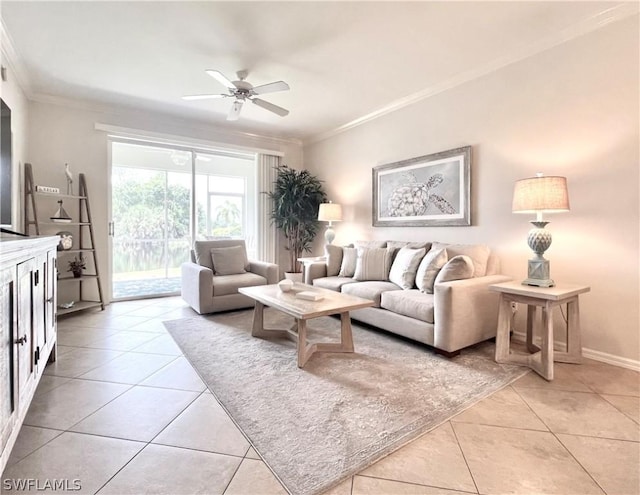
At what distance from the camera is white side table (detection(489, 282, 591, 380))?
2201 millimetres

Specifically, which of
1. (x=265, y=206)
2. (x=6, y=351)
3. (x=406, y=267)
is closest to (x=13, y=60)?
(x=6, y=351)

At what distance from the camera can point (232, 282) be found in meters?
3.92

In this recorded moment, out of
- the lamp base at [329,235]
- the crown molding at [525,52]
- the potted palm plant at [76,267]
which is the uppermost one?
the crown molding at [525,52]

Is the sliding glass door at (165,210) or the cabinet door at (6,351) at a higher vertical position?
the sliding glass door at (165,210)

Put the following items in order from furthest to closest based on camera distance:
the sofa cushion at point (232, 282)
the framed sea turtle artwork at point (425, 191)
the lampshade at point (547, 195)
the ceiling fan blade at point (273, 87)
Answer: the sofa cushion at point (232, 282) → the framed sea turtle artwork at point (425, 191) → the ceiling fan blade at point (273, 87) → the lampshade at point (547, 195)

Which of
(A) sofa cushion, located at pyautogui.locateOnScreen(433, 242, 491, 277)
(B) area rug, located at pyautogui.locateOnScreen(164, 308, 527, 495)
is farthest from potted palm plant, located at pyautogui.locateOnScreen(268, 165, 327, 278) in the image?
(A) sofa cushion, located at pyautogui.locateOnScreen(433, 242, 491, 277)

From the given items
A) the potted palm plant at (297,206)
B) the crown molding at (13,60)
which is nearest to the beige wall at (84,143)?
the crown molding at (13,60)

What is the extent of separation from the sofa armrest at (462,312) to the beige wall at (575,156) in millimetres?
627

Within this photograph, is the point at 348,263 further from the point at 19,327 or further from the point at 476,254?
the point at 19,327

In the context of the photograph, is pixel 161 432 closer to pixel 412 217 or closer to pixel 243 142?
pixel 412 217

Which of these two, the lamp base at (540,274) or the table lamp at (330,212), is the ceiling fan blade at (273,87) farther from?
the lamp base at (540,274)

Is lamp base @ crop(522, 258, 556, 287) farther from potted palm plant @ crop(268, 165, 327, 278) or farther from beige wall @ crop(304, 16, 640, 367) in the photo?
potted palm plant @ crop(268, 165, 327, 278)

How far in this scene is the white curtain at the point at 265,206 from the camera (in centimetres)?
547

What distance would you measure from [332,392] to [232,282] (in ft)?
7.38
